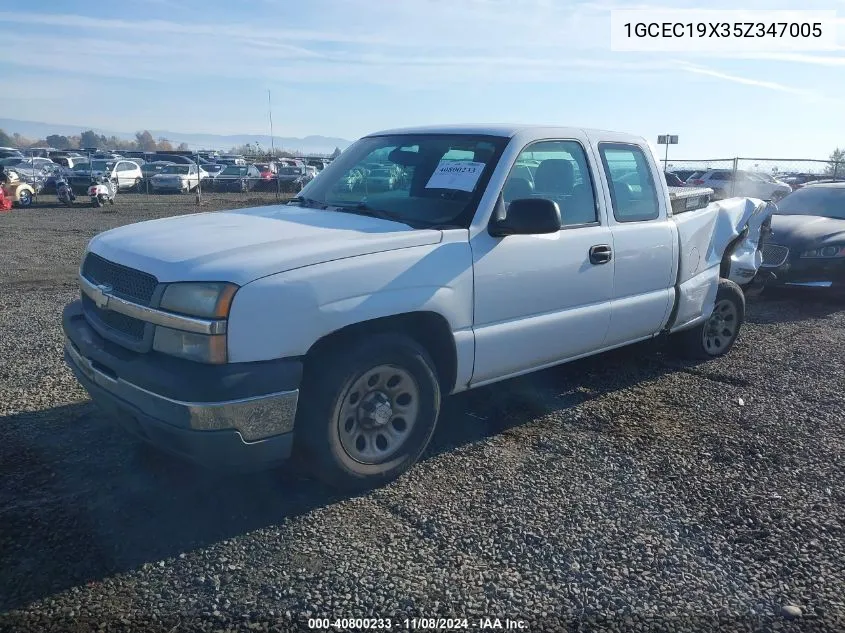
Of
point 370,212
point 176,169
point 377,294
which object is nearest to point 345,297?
point 377,294

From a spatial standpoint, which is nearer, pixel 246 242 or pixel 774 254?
pixel 246 242

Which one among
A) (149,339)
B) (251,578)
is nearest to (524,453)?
(251,578)

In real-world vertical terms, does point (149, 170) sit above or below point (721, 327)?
above

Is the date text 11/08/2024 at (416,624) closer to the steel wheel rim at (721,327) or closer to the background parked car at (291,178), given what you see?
the steel wheel rim at (721,327)

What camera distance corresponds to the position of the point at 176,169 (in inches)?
1246

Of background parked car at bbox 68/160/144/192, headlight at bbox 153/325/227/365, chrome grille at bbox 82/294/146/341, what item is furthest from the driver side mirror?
background parked car at bbox 68/160/144/192

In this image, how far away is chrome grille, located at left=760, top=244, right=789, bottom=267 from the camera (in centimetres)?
925

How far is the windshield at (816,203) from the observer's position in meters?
10.3

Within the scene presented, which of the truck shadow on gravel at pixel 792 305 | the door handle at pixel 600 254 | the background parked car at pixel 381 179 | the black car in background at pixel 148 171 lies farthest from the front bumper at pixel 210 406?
the black car in background at pixel 148 171

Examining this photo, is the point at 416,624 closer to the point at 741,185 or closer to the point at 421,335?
the point at 421,335

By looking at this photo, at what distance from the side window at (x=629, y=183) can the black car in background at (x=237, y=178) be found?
97.6 feet

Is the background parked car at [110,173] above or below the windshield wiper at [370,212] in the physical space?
above

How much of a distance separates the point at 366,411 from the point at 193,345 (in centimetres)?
97

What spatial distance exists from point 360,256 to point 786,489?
266cm
